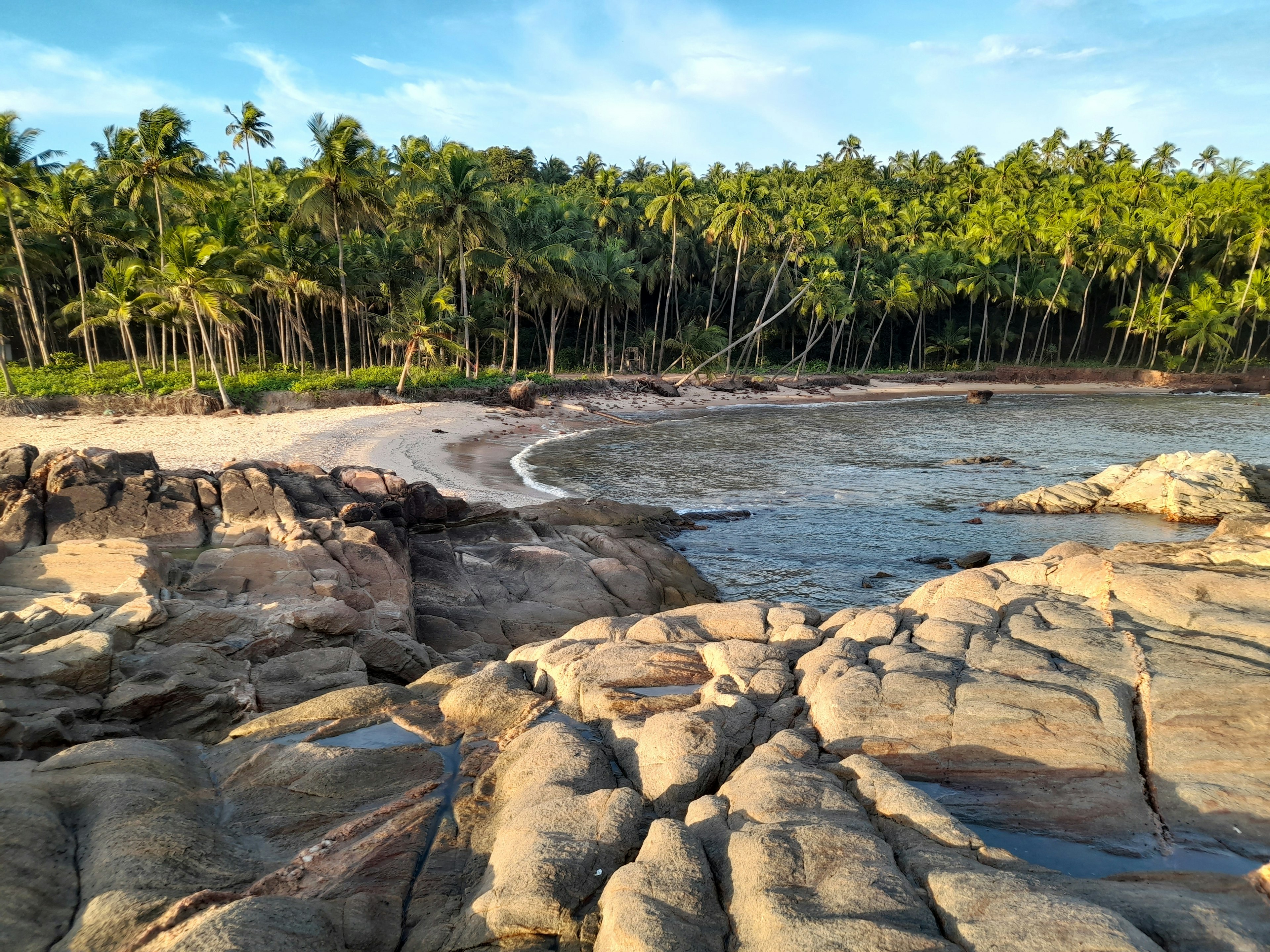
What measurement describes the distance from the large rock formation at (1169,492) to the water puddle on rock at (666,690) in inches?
631

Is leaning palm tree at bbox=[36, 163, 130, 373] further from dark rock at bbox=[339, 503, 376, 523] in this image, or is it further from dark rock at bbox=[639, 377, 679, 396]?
dark rock at bbox=[339, 503, 376, 523]

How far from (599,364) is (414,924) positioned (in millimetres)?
56161

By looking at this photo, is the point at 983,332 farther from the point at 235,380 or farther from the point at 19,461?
the point at 19,461

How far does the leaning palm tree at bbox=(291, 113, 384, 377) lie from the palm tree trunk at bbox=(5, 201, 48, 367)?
1142 centimetres

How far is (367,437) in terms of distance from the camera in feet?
85.9

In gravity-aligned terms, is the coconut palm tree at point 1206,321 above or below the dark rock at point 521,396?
above

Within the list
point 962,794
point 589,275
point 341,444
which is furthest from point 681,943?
point 589,275

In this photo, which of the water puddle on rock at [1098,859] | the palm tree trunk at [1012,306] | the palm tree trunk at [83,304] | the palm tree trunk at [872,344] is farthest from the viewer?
the palm tree trunk at [872,344]

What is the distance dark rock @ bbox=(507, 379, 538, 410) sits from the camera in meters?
36.9

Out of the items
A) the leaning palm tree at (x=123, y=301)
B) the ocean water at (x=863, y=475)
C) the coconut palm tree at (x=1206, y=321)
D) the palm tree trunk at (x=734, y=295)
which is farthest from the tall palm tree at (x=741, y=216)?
the coconut palm tree at (x=1206, y=321)

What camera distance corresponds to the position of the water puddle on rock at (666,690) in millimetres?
6418

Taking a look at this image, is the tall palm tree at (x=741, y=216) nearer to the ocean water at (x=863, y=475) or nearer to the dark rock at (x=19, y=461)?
the ocean water at (x=863, y=475)

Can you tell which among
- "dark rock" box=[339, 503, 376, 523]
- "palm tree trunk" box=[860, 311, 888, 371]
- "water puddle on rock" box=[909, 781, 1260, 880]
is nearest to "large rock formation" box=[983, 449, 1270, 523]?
"water puddle on rock" box=[909, 781, 1260, 880]

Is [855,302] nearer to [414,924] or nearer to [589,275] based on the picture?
[589,275]
